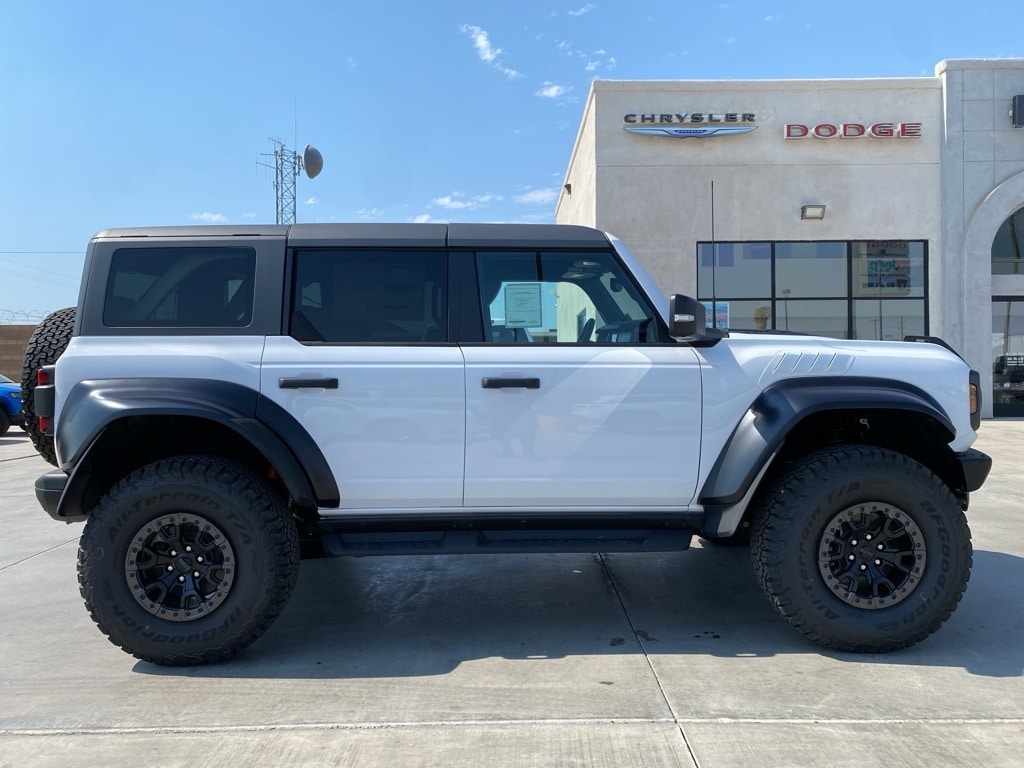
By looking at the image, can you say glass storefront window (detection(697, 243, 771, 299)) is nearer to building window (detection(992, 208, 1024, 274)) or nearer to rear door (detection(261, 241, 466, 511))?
building window (detection(992, 208, 1024, 274))

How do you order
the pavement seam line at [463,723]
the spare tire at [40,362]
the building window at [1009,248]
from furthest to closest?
the building window at [1009,248] → the spare tire at [40,362] → the pavement seam line at [463,723]

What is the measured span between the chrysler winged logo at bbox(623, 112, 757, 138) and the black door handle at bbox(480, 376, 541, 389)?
11.9 m

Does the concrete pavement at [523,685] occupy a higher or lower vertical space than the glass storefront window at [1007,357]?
lower

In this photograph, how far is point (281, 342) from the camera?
3453 millimetres

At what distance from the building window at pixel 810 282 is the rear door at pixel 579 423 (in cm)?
1129

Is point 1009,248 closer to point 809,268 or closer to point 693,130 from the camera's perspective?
point 809,268

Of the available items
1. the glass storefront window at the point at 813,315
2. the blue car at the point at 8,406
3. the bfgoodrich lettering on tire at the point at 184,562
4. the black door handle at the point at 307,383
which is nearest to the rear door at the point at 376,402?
the black door handle at the point at 307,383

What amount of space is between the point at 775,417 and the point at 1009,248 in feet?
48.8

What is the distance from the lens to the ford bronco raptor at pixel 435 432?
3.31 meters

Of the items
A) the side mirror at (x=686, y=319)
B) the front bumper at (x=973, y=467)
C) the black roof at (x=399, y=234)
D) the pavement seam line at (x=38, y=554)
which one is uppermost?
the black roof at (x=399, y=234)

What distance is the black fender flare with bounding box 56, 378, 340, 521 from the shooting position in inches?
127

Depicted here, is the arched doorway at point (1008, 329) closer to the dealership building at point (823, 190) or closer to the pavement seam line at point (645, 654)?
the dealership building at point (823, 190)

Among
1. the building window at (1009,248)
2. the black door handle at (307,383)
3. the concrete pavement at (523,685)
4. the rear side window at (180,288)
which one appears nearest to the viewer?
the concrete pavement at (523,685)

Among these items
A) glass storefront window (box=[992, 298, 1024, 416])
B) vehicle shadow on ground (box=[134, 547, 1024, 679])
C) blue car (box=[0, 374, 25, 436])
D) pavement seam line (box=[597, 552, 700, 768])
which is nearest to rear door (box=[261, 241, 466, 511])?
vehicle shadow on ground (box=[134, 547, 1024, 679])
